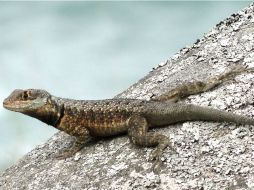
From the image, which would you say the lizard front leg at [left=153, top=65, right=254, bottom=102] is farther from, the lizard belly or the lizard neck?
the lizard neck

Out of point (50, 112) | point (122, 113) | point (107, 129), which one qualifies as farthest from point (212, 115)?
point (50, 112)

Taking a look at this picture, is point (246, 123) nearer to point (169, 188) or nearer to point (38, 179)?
point (169, 188)

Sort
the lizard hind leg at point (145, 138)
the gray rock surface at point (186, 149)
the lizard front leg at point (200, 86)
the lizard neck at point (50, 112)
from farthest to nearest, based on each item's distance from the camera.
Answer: the lizard neck at point (50, 112) → the lizard front leg at point (200, 86) → the lizard hind leg at point (145, 138) → the gray rock surface at point (186, 149)

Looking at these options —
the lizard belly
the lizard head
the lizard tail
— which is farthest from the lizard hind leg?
the lizard head

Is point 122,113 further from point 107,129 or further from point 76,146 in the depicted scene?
point 76,146

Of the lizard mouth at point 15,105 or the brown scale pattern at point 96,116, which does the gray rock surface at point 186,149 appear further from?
the lizard mouth at point 15,105

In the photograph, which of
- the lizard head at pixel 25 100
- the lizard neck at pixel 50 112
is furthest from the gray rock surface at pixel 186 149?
the lizard head at pixel 25 100

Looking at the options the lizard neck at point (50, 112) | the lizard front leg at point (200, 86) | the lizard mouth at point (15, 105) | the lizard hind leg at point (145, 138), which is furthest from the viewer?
the lizard neck at point (50, 112)
